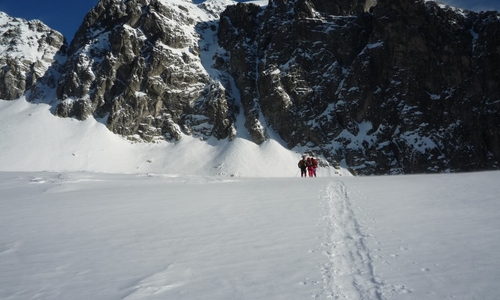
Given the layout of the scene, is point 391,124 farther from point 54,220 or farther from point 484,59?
point 54,220

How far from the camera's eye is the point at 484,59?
57.9 meters

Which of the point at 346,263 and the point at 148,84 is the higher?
the point at 148,84

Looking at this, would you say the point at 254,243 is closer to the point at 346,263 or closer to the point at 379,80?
the point at 346,263

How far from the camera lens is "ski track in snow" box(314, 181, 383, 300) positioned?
14.9ft

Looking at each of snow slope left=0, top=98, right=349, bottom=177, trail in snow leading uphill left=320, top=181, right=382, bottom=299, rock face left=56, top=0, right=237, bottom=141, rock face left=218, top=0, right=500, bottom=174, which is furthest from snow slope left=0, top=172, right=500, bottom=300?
rock face left=56, top=0, right=237, bottom=141

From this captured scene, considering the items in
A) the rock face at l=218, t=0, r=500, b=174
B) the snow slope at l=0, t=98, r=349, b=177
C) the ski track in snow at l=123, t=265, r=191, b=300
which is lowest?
the ski track in snow at l=123, t=265, r=191, b=300

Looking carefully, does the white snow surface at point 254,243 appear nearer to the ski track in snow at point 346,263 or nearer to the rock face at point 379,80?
the ski track in snow at point 346,263

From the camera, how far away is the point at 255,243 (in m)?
6.68

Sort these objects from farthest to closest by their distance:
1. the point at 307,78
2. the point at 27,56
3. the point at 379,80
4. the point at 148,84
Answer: the point at 27,56
the point at 148,84
the point at 307,78
the point at 379,80

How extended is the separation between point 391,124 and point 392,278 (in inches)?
2552

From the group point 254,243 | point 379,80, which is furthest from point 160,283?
point 379,80

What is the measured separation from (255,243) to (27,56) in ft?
340

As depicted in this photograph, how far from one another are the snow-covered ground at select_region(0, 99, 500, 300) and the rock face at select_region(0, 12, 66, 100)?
277 ft

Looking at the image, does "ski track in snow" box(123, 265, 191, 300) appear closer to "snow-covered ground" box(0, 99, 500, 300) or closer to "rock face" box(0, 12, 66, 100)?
"snow-covered ground" box(0, 99, 500, 300)
